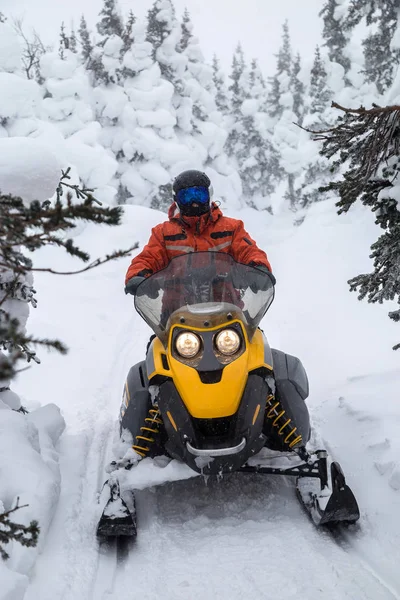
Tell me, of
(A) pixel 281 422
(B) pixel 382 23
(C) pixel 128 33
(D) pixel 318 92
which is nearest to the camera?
(A) pixel 281 422

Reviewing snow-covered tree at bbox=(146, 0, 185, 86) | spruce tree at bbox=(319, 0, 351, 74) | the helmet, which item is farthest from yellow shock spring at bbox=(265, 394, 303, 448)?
snow-covered tree at bbox=(146, 0, 185, 86)

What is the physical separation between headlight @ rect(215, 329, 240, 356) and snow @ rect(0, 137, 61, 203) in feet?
5.90

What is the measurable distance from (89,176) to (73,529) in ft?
67.8

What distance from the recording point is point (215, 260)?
147 inches

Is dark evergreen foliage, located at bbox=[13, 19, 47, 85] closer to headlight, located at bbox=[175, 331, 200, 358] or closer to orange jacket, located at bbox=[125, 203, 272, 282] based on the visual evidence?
orange jacket, located at bbox=[125, 203, 272, 282]

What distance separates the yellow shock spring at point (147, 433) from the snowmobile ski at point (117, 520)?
0.34m

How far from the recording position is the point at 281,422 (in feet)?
12.1

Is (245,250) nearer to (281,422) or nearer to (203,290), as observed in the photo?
(203,290)

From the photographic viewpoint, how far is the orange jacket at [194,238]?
4.42 metres

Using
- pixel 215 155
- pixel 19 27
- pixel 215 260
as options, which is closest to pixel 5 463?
pixel 215 260

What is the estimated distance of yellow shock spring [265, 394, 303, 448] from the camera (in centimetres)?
359

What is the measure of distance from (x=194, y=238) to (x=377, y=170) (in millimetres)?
1642

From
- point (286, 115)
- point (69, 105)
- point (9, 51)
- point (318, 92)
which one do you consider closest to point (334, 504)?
point (9, 51)

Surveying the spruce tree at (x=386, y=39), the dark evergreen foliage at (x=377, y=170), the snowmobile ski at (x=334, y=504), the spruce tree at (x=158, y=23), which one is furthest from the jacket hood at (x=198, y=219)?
the spruce tree at (x=158, y=23)
